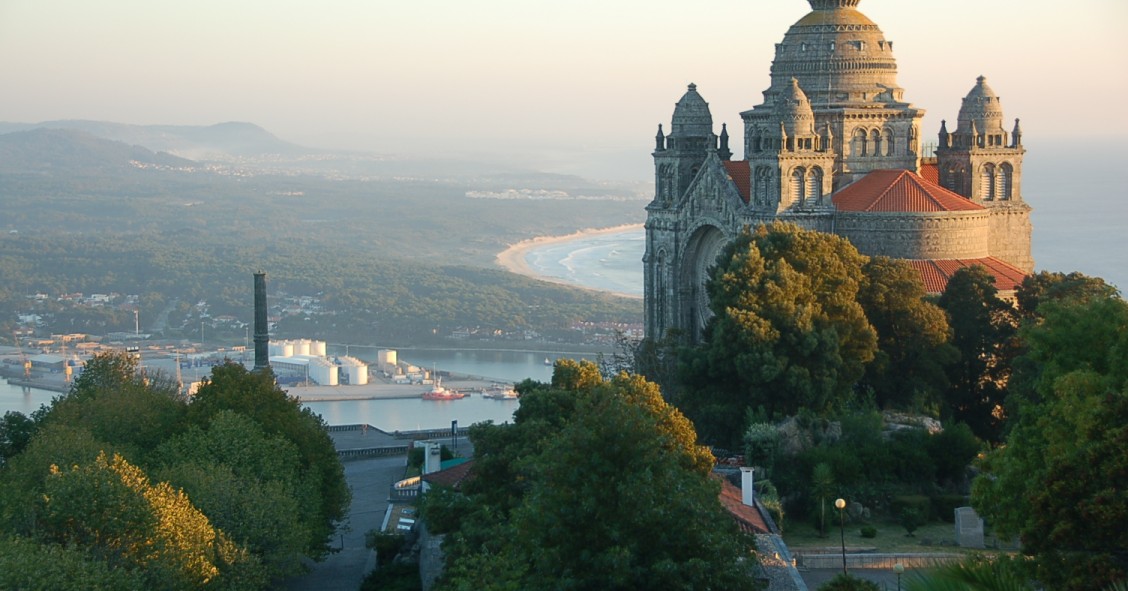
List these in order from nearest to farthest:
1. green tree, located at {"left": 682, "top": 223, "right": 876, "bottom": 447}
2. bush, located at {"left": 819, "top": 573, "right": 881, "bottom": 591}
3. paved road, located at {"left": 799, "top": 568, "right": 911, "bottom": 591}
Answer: bush, located at {"left": 819, "top": 573, "right": 881, "bottom": 591}
paved road, located at {"left": 799, "top": 568, "right": 911, "bottom": 591}
green tree, located at {"left": 682, "top": 223, "right": 876, "bottom": 447}

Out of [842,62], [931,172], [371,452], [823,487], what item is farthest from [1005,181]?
[823,487]

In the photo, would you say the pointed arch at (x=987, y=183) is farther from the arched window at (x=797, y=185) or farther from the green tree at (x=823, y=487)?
the green tree at (x=823, y=487)

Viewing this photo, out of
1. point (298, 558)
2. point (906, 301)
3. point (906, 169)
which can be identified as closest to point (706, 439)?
point (906, 301)

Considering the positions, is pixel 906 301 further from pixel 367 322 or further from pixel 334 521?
pixel 367 322

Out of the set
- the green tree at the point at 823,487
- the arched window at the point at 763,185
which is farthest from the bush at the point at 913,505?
the arched window at the point at 763,185

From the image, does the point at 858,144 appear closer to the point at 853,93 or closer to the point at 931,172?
the point at 853,93

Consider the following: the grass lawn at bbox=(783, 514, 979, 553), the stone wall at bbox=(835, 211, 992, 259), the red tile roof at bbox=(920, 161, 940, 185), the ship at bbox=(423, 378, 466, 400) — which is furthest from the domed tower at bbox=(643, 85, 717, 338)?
the ship at bbox=(423, 378, 466, 400)

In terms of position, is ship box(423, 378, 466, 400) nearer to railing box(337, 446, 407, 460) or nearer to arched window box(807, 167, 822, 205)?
railing box(337, 446, 407, 460)
